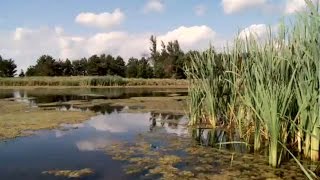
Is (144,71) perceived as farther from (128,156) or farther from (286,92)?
(286,92)

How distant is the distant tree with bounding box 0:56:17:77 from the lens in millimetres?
51375

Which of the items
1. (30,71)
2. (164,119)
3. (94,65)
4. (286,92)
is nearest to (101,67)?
(94,65)

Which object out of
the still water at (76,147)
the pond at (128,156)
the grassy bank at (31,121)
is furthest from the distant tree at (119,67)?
the pond at (128,156)

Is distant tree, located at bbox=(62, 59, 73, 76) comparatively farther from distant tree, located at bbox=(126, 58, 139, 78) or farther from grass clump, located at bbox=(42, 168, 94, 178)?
grass clump, located at bbox=(42, 168, 94, 178)

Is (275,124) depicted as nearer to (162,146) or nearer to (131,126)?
(162,146)

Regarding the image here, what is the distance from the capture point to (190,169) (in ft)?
20.5

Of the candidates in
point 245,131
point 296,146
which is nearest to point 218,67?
point 245,131

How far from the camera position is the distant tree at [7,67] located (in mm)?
51375

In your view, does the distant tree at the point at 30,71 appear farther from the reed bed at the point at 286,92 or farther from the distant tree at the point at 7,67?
the reed bed at the point at 286,92

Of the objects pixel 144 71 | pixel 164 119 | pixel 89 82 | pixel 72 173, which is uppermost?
pixel 144 71

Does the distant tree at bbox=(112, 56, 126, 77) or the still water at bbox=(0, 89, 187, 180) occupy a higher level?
the distant tree at bbox=(112, 56, 126, 77)

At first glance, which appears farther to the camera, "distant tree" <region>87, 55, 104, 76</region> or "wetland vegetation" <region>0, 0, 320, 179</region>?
"distant tree" <region>87, 55, 104, 76</region>

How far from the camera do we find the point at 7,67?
171ft

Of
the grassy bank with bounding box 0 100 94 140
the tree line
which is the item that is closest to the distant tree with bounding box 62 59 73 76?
the tree line
